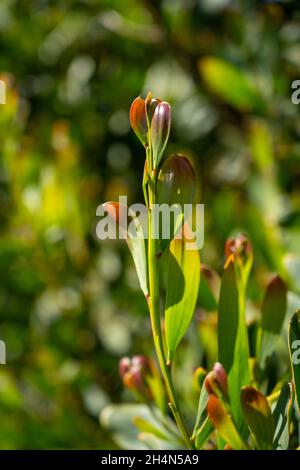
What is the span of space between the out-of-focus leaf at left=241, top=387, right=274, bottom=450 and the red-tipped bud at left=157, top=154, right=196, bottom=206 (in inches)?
6.1

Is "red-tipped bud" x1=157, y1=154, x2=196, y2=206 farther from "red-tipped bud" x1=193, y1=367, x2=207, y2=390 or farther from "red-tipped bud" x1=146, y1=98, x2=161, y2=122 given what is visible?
"red-tipped bud" x1=193, y1=367, x2=207, y2=390

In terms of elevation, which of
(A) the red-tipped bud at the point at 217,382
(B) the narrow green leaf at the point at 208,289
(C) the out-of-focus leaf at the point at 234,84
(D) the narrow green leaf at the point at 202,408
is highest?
(C) the out-of-focus leaf at the point at 234,84

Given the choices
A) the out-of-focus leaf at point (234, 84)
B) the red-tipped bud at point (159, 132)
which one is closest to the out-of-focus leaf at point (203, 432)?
the red-tipped bud at point (159, 132)

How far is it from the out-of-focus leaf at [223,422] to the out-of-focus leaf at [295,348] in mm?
56

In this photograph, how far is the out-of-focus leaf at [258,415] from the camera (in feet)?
1.95

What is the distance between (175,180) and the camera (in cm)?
60

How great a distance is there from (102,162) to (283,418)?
3.52 ft

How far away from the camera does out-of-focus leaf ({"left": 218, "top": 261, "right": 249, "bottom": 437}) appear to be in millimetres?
642

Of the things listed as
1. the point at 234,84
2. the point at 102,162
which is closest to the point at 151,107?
the point at 234,84

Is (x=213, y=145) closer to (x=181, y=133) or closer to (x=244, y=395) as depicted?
(x=181, y=133)

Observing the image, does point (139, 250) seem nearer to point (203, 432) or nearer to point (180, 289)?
point (180, 289)

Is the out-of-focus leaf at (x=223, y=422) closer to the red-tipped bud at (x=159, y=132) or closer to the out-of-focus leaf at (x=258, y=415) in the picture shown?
the out-of-focus leaf at (x=258, y=415)
